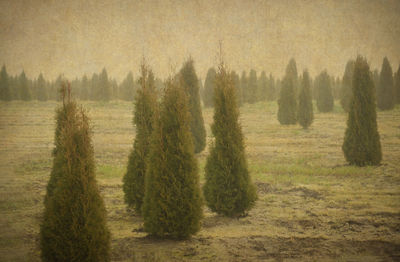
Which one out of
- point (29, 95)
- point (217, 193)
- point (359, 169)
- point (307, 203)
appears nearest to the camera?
point (217, 193)

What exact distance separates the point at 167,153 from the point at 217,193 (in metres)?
2.79

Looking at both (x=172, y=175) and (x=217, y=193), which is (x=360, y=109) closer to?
(x=217, y=193)

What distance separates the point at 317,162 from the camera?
18.6 m

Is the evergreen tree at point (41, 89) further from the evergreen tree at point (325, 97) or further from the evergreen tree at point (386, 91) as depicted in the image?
the evergreen tree at point (386, 91)

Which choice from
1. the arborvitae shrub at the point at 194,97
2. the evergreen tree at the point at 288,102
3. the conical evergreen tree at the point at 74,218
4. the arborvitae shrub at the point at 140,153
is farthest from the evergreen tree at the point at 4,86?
the conical evergreen tree at the point at 74,218

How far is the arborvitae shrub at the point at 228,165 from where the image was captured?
9.52 m

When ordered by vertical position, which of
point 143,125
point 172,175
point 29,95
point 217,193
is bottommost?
point 217,193

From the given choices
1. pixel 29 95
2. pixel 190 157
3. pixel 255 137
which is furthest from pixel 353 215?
pixel 29 95

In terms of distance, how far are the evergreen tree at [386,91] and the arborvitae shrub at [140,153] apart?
40.4 metres

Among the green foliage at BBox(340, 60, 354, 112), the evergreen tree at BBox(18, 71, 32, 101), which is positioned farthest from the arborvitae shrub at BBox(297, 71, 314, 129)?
the evergreen tree at BBox(18, 71, 32, 101)

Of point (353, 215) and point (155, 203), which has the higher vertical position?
point (155, 203)

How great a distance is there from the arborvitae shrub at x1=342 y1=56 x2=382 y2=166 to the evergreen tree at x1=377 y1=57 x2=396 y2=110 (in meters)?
28.3

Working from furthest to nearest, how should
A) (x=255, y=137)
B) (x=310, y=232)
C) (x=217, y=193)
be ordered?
(x=255, y=137) → (x=217, y=193) → (x=310, y=232)

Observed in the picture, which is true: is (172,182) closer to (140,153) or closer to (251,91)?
(140,153)
